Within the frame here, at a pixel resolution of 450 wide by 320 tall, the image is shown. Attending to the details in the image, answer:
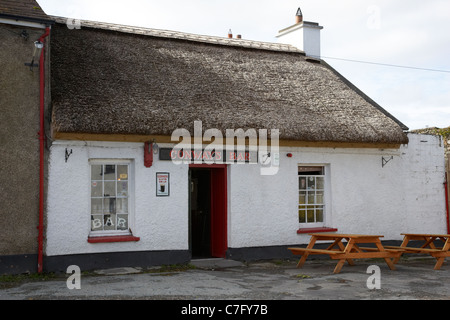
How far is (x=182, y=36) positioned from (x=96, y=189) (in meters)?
5.55

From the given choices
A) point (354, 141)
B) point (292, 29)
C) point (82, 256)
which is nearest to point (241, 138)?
point (354, 141)

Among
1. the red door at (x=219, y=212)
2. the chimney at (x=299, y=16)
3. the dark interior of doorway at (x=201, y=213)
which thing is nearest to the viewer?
the red door at (x=219, y=212)

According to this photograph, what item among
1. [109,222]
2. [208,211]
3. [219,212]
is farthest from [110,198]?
[208,211]

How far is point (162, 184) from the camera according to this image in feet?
34.9

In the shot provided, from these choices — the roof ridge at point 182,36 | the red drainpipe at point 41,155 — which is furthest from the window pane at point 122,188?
the roof ridge at point 182,36

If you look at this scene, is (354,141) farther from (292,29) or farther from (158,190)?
(292,29)

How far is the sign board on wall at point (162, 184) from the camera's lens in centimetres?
1059

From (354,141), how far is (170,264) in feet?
16.5

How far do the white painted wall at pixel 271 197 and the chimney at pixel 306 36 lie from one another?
4.30 meters

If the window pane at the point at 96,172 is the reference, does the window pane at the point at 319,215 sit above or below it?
below

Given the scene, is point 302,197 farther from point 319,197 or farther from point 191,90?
point 191,90

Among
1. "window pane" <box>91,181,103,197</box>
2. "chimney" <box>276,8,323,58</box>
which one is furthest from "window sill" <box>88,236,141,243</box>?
"chimney" <box>276,8,323,58</box>

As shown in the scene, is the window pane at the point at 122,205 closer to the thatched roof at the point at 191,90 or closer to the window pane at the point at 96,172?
the window pane at the point at 96,172

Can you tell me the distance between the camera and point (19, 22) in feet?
31.1
